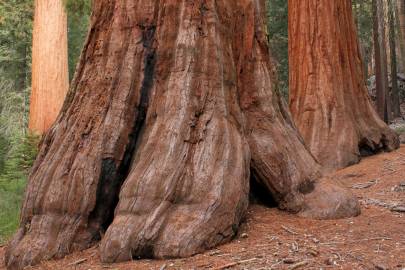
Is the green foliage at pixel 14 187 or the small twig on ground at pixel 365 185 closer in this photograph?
the small twig on ground at pixel 365 185

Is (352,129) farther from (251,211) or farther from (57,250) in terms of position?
(57,250)

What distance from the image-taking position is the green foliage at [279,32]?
20.5 metres

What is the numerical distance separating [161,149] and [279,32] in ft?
58.1

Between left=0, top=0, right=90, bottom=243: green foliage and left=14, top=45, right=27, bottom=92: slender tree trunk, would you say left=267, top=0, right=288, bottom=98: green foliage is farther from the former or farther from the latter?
left=14, top=45, right=27, bottom=92: slender tree trunk

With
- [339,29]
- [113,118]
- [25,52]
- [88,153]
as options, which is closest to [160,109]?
[113,118]

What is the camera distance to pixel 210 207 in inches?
155

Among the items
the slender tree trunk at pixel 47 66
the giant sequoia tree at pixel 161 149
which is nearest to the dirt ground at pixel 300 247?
the giant sequoia tree at pixel 161 149

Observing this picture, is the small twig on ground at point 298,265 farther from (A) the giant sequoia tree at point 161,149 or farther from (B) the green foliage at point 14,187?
(B) the green foliage at point 14,187

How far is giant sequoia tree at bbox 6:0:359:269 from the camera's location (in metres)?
3.96

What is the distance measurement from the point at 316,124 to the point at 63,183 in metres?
6.26

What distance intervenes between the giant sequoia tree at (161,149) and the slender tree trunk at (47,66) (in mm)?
7932

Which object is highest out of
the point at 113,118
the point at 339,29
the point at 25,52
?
the point at 25,52

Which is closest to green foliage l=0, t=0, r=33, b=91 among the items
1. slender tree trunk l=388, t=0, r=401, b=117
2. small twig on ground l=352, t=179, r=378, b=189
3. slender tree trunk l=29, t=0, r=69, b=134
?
slender tree trunk l=29, t=0, r=69, b=134

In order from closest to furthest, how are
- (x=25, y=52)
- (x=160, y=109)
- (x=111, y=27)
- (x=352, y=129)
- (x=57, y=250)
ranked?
(x=57, y=250) → (x=160, y=109) → (x=111, y=27) → (x=352, y=129) → (x=25, y=52)
